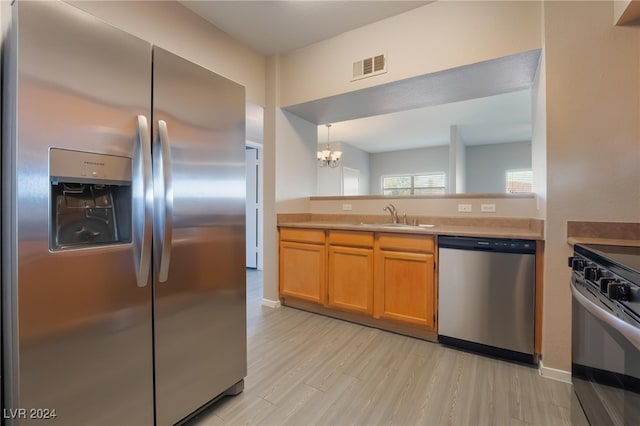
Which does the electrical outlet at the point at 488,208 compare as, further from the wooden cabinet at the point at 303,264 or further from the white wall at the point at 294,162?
the white wall at the point at 294,162

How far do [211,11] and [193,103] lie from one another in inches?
62.3

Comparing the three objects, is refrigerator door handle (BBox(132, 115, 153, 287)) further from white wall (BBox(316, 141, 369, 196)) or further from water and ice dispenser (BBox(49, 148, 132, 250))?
white wall (BBox(316, 141, 369, 196))

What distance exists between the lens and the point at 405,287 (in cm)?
251

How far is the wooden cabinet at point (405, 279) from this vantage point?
240 centimetres

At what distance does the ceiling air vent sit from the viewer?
2.64m

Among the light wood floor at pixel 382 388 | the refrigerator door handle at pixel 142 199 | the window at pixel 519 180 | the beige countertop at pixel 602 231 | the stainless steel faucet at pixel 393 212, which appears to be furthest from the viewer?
the window at pixel 519 180

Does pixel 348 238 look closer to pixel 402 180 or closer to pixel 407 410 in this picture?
pixel 407 410

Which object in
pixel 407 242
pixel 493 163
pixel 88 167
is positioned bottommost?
pixel 407 242

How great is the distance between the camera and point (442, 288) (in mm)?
2342

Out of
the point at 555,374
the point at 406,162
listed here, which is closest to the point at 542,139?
the point at 555,374

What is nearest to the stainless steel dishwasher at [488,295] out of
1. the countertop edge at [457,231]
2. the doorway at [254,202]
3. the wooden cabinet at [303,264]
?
the countertop edge at [457,231]

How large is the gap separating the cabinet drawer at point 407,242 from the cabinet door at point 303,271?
26.1 inches

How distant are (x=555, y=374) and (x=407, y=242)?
1.25 meters

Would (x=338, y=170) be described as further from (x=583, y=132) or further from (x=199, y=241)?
(x=199, y=241)
